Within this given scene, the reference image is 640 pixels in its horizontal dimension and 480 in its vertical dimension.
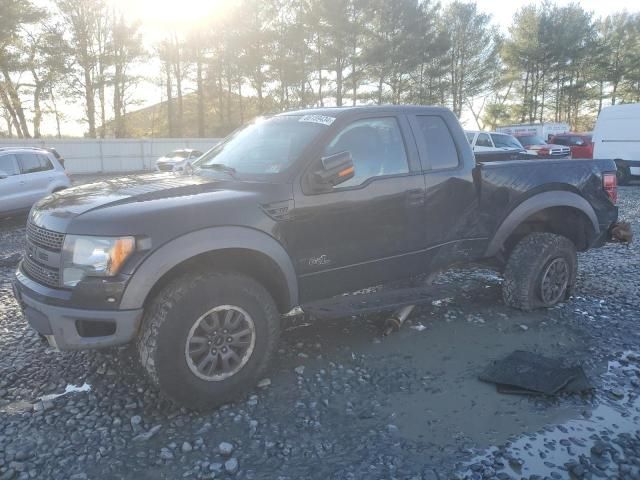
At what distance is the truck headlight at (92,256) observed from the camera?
9.90ft

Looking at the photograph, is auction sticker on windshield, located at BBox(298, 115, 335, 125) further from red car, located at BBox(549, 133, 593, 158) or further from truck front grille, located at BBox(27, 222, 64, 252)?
red car, located at BBox(549, 133, 593, 158)

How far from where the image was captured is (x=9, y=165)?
10422mm

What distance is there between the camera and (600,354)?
418 centimetres

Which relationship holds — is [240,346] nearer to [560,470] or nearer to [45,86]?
[560,470]

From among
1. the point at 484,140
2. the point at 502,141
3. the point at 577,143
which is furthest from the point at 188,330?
the point at 577,143

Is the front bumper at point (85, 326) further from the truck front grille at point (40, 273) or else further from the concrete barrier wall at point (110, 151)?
the concrete barrier wall at point (110, 151)

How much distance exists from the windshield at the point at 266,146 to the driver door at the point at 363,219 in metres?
0.26

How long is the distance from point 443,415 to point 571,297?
3018mm

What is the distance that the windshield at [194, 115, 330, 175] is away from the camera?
154 inches

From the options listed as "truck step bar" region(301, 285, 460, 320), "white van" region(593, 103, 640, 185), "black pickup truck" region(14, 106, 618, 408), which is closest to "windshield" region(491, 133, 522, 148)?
"white van" region(593, 103, 640, 185)

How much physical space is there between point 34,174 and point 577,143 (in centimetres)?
2224

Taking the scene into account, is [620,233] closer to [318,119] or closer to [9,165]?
[318,119]

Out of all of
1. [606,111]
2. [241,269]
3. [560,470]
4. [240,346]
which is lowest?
[560,470]

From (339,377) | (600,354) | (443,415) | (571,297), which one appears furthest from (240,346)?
(571,297)
